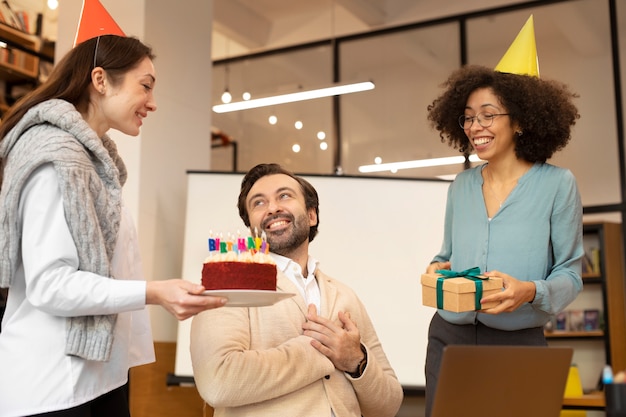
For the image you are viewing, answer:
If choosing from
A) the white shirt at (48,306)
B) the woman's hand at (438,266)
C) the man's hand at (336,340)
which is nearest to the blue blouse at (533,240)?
the woman's hand at (438,266)

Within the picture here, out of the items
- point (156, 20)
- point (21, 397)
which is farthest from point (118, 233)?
point (156, 20)

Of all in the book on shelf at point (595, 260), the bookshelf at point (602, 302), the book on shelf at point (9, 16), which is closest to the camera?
the book on shelf at point (9, 16)

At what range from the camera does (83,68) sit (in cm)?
182

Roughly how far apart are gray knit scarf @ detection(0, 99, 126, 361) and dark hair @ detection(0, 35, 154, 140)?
89mm

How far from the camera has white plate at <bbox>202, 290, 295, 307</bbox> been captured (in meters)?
1.59

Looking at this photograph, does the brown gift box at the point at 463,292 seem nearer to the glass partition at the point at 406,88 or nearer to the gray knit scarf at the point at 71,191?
the gray knit scarf at the point at 71,191

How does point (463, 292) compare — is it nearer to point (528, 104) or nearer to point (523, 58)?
point (528, 104)

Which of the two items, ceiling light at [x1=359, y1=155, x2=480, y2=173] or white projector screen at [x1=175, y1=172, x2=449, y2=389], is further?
ceiling light at [x1=359, y1=155, x2=480, y2=173]

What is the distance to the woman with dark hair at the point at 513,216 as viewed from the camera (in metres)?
2.01

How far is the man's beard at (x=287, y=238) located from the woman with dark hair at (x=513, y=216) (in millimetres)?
416

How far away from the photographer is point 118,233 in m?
1.82

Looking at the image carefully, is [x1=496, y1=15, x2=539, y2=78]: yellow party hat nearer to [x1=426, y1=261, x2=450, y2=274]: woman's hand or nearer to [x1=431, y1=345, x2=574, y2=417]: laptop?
[x1=426, y1=261, x2=450, y2=274]: woman's hand

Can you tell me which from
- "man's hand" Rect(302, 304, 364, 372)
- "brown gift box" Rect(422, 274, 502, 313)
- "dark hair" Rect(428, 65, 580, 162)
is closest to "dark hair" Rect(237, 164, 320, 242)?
"man's hand" Rect(302, 304, 364, 372)

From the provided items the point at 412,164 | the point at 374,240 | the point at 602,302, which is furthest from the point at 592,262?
the point at 374,240
